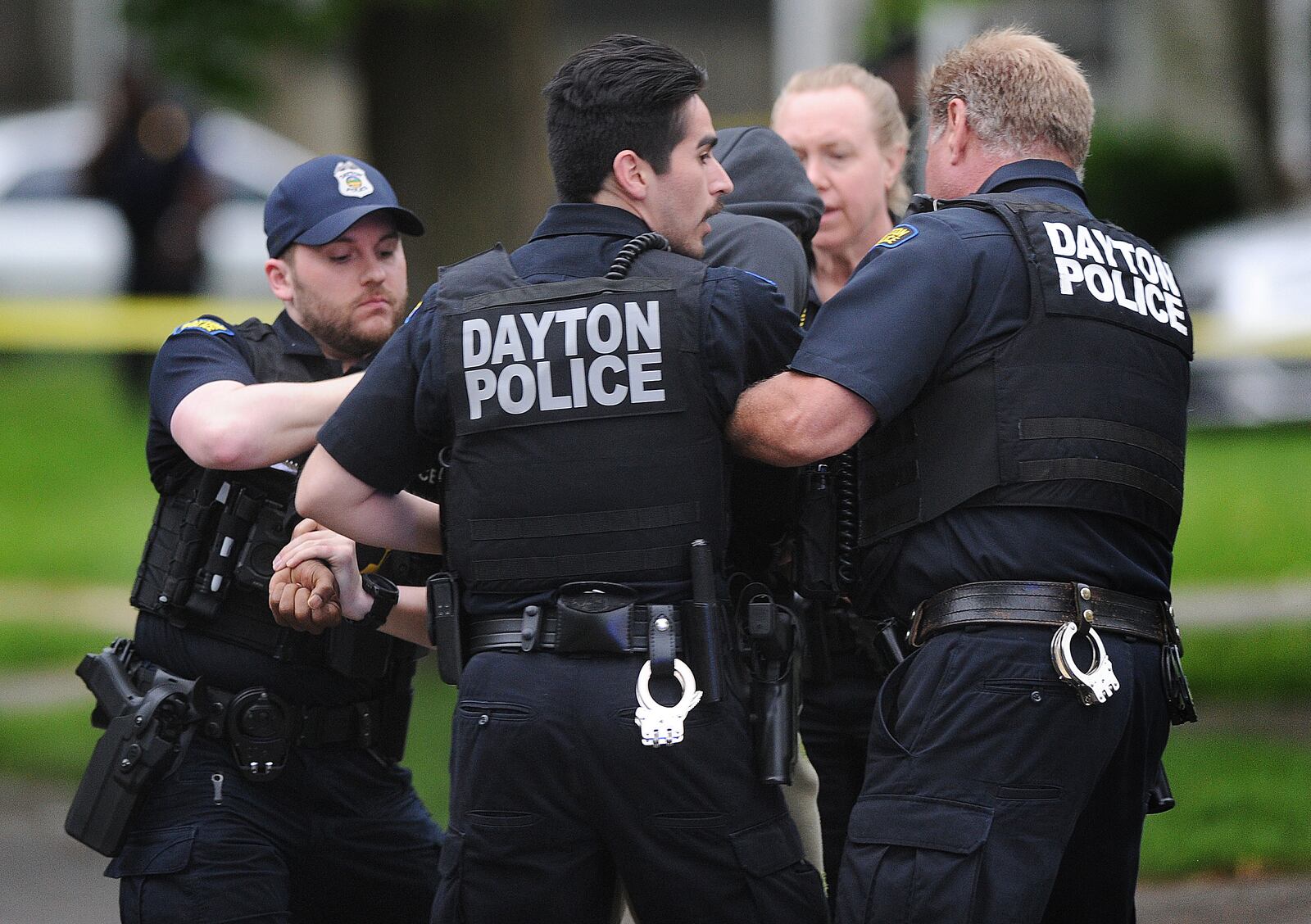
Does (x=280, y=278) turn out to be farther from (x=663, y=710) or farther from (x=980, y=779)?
(x=980, y=779)

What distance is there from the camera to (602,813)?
11.0ft

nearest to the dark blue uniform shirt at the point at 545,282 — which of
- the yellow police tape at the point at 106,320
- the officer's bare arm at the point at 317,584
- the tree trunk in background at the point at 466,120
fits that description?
the officer's bare arm at the point at 317,584

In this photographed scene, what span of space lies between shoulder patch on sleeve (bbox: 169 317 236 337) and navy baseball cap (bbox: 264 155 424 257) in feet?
0.72

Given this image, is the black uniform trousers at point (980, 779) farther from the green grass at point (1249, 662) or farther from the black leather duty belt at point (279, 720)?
the green grass at point (1249, 662)

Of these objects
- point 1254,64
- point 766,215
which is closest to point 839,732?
point 766,215

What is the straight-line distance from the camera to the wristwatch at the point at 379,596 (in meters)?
3.82

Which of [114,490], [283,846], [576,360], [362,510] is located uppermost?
[114,490]

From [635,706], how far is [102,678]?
1.38m

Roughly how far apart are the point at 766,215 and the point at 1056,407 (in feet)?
3.73

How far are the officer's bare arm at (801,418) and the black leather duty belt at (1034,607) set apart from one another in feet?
1.20

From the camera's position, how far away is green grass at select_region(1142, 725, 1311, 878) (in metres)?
6.16

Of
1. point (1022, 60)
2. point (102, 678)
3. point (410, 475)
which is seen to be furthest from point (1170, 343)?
point (102, 678)

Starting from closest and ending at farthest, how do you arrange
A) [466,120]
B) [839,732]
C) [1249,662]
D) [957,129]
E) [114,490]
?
1. [957,129]
2. [839,732]
3. [1249,662]
4. [466,120]
5. [114,490]

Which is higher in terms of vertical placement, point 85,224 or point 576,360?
point 85,224
